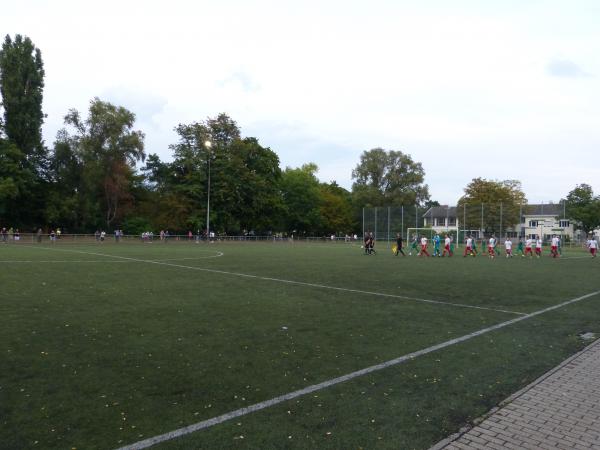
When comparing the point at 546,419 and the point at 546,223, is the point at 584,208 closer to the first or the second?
the point at 546,223

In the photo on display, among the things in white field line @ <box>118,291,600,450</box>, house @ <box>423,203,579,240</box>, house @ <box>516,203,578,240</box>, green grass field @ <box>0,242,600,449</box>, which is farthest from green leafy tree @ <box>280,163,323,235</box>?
white field line @ <box>118,291,600,450</box>

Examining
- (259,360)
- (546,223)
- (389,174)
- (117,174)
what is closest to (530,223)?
(546,223)

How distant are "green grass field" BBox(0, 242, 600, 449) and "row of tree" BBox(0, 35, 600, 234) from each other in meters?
45.7

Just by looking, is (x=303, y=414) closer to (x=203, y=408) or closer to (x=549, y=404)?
(x=203, y=408)

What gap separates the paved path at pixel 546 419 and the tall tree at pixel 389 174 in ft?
267

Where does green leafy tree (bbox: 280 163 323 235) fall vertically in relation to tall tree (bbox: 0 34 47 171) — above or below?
below

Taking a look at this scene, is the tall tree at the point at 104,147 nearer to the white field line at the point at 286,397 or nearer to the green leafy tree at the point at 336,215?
the green leafy tree at the point at 336,215

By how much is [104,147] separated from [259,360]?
5963cm

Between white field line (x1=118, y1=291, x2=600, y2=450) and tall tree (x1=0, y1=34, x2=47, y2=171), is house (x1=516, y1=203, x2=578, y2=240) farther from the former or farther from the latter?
tall tree (x1=0, y1=34, x2=47, y2=171)

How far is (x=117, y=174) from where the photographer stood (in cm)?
5853

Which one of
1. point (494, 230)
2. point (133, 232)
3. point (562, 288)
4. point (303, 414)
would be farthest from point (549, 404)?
point (133, 232)

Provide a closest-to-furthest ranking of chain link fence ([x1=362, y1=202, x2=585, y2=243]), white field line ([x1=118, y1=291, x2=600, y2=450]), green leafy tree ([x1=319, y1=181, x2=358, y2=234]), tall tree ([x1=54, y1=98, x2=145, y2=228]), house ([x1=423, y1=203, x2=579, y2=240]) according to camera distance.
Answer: white field line ([x1=118, y1=291, x2=600, y2=450]) → chain link fence ([x1=362, y1=202, x2=585, y2=243]) → house ([x1=423, y1=203, x2=579, y2=240]) → tall tree ([x1=54, y1=98, x2=145, y2=228]) → green leafy tree ([x1=319, y1=181, x2=358, y2=234])

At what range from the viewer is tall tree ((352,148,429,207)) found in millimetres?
86938

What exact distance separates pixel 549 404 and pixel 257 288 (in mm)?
9156
